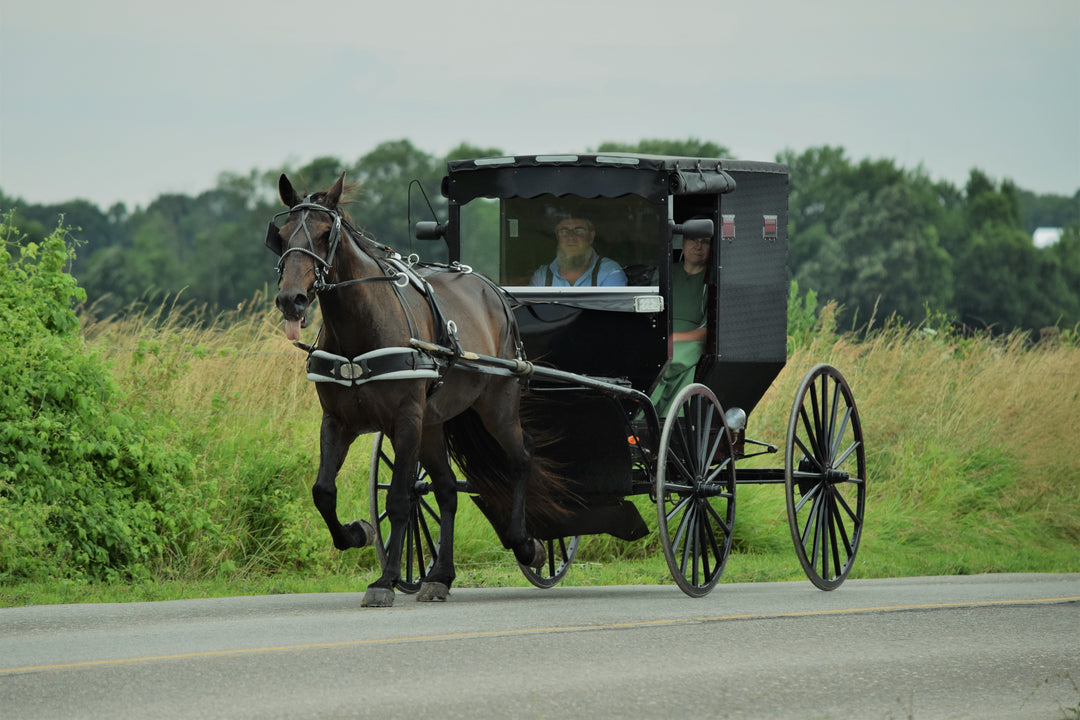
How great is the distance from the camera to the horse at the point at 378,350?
8336 millimetres

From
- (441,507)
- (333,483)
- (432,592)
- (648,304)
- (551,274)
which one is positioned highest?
(551,274)

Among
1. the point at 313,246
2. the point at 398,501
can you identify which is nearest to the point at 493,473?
the point at 398,501

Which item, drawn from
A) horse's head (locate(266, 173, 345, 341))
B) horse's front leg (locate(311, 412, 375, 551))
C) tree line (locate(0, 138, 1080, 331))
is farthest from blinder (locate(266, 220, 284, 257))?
tree line (locate(0, 138, 1080, 331))

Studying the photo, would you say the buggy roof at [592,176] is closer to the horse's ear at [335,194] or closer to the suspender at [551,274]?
the suspender at [551,274]

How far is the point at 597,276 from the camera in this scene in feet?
35.3

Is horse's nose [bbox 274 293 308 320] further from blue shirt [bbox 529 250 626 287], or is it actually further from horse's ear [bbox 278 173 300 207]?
blue shirt [bbox 529 250 626 287]

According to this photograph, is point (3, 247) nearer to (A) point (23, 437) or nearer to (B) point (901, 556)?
(A) point (23, 437)

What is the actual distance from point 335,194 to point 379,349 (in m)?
0.90

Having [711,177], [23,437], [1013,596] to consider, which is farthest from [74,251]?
[1013,596]

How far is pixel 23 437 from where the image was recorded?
10.9 meters

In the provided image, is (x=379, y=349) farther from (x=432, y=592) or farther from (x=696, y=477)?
(x=696, y=477)

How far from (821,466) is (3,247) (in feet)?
20.4

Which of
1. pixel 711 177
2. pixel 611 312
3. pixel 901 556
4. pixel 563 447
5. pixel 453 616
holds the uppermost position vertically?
pixel 711 177

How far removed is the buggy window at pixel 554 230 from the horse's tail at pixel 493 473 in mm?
1445
